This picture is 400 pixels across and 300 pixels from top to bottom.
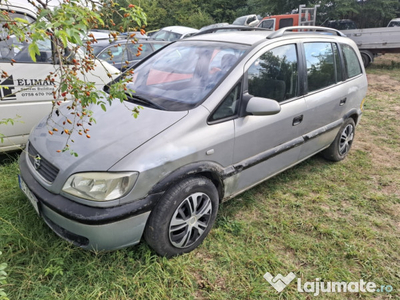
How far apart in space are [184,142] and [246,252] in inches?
41.4

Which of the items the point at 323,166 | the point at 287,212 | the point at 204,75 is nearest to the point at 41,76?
the point at 204,75

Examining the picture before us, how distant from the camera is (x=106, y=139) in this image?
2.19m

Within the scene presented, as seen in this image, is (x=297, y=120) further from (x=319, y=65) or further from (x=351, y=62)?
(x=351, y=62)

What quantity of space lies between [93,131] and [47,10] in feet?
3.75

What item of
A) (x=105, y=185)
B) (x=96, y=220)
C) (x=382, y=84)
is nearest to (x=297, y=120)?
(x=105, y=185)

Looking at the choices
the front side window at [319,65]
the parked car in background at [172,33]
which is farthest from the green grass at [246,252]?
the parked car in background at [172,33]

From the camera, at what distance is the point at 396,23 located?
14805mm

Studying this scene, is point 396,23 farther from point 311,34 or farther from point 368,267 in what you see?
point 368,267

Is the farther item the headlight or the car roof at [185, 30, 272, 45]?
the car roof at [185, 30, 272, 45]

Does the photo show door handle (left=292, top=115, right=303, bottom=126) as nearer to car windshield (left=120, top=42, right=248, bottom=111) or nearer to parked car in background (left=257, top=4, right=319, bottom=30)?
car windshield (left=120, top=42, right=248, bottom=111)

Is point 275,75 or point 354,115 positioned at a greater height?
point 275,75

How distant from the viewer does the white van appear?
3.19 meters

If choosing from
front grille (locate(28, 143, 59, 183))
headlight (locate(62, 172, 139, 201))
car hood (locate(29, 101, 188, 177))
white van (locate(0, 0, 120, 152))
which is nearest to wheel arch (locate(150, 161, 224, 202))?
headlight (locate(62, 172, 139, 201))
